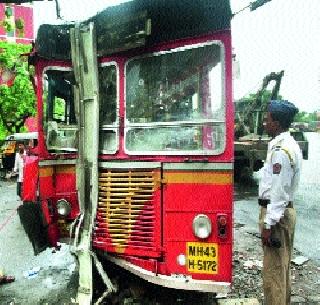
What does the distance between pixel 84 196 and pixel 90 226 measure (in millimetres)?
299

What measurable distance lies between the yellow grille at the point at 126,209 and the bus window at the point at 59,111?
86cm

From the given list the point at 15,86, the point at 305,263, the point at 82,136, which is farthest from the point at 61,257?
the point at 15,86

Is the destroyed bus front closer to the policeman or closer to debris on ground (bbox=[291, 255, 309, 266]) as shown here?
the policeman

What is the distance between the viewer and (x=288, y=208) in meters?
3.75

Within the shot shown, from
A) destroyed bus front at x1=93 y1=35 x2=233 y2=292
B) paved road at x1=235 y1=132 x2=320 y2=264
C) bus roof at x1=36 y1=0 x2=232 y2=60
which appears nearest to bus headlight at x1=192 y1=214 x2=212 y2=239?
destroyed bus front at x1=93 y1=35 x2=233 y2=292

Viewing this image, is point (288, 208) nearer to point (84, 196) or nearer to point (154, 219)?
point (154, 219)

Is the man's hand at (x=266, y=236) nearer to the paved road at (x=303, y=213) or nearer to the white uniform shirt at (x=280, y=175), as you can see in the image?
the white uniform shirt at (x=280, y=175)

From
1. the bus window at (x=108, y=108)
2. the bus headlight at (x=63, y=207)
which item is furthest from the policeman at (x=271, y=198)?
the bus headlight at (x=63, y=207)

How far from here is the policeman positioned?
3.58 m

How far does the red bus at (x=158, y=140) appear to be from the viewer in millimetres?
3777

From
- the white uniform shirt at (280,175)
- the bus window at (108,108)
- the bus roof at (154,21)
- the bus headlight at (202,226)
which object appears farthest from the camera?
the bus window at (108,108)

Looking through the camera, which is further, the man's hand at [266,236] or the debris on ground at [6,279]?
the debris on ground at [6,279]

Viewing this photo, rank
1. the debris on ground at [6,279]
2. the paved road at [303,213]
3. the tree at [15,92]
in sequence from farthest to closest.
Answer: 1. the tree at [15,92]
2. the paved road at [303,213]
3. the debris on ground at [6,279]

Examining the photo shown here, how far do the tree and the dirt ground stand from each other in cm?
1465
